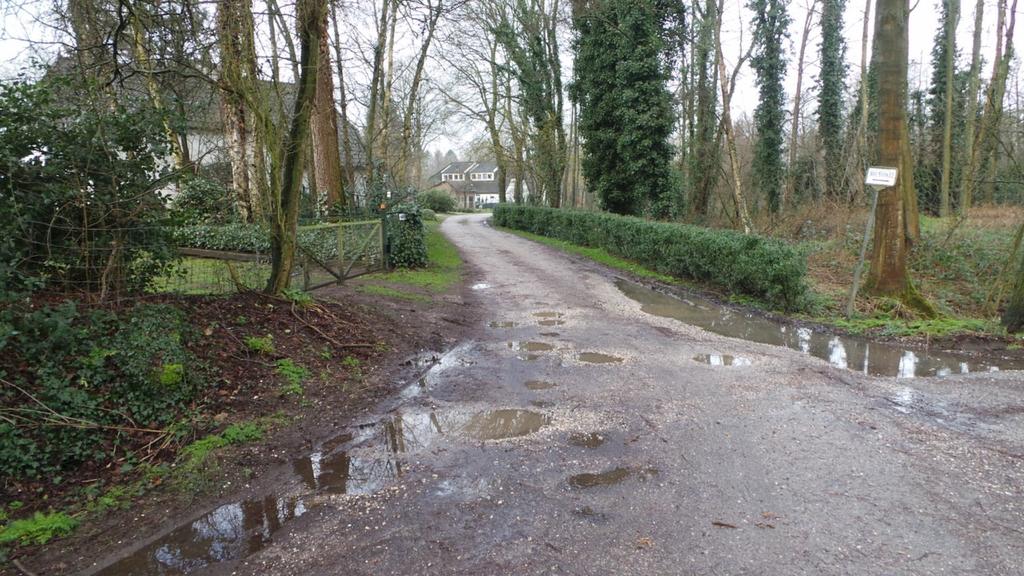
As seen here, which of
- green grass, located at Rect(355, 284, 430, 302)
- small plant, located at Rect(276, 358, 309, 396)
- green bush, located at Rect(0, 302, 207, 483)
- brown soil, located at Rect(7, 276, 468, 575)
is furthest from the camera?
green grass, located at Rect(355, 284, 430, 302)

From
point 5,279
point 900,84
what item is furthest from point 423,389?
point 900,84

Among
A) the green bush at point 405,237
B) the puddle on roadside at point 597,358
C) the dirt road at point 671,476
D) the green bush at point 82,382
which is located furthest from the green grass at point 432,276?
the green bush at point 82,382

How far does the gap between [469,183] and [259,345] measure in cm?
8867

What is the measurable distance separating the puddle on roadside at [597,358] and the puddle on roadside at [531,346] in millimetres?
543

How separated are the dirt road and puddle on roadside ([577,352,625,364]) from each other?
0.17ft

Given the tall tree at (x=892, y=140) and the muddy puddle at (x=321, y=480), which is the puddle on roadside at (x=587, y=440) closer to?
the muddy puddle at (x=321, y=480)

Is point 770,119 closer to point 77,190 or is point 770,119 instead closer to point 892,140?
point 892,140

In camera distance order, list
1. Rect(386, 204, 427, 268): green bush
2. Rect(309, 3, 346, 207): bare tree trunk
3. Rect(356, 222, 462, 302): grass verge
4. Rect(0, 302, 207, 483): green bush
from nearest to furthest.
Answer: Rect(0, 302, 207, 483): green bush, Rect(356, 222, 462, 302): grass verge, Rect(386, 204, 427, 268): green bush, Rect(309, 3, 346, 207): bare tree trunk

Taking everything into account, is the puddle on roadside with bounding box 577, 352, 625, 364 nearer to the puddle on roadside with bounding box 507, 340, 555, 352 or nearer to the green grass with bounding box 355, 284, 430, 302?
the puddle on roadside with bounding box 507, 340, 555, 352

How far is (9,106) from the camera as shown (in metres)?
4.73

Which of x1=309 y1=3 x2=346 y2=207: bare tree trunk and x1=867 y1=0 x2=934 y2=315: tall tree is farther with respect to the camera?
x1=309 y1=3 x2=346 y2=207: bare tree trunk

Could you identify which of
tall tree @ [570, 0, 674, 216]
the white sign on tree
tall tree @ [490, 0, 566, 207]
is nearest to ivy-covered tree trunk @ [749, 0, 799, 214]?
tall tree @ [570, 0, 674, 216]

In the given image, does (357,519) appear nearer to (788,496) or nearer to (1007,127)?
(788,496)

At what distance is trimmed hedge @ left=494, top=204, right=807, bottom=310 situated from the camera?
9875 millimetres
